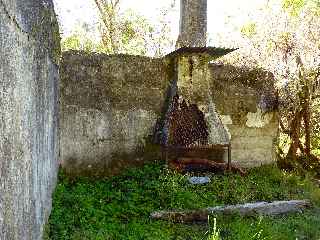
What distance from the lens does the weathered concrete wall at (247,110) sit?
9180 millimetres

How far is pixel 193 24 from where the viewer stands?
10781 millimetres

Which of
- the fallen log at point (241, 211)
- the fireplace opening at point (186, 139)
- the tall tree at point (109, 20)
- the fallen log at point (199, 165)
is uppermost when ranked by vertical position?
the tall tree at point (109, 20)

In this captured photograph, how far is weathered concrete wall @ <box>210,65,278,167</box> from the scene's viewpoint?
9.18m

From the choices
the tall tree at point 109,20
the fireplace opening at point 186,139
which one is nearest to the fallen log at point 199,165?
the fireplace opening at point 186,139

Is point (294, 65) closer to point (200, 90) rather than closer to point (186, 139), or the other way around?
point (200, 90)

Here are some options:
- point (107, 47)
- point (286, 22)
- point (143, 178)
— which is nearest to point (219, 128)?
point (143, 178)

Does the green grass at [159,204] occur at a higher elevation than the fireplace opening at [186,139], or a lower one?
lower

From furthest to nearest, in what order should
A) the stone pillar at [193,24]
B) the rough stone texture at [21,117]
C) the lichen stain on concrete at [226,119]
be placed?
the stone pillar at [193,24] → the lichen stain on concrete at [226,119] → the rough stone texture at [21,117]

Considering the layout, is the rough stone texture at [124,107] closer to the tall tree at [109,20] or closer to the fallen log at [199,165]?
the fallen log at [199,165]

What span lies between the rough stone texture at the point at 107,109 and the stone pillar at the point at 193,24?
244 cm

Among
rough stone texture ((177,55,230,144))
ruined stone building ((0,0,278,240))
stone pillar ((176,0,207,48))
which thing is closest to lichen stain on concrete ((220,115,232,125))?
ruined stone building ((0,0,278,240))

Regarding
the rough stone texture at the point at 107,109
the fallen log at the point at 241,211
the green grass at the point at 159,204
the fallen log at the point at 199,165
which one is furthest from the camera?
the fallen log at the point at 199,165

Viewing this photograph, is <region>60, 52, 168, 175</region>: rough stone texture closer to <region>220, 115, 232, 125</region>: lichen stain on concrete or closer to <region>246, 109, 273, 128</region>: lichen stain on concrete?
<region>220, 115, 232, 125</region>: lichen stain on concrete

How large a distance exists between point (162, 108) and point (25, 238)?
5564mm
